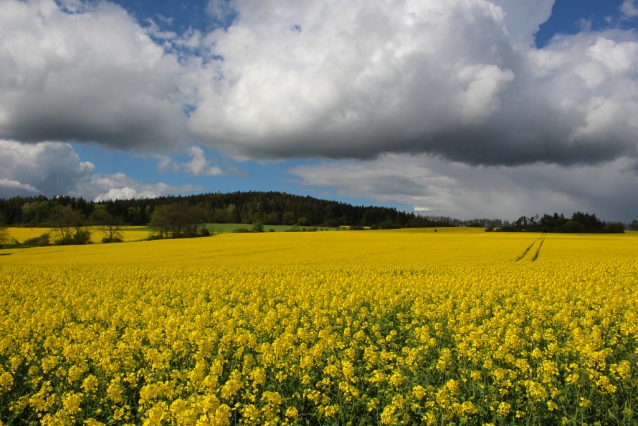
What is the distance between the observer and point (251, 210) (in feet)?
404

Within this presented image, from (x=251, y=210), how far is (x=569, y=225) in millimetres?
83711

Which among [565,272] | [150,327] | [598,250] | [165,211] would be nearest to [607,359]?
[150,327]

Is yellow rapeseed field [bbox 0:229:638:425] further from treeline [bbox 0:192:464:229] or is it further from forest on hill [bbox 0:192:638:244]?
treeline [bbox 0:192:464:229]

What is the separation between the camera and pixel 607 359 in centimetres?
742

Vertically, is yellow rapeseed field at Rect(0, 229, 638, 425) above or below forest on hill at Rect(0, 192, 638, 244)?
below

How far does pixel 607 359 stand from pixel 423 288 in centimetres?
674

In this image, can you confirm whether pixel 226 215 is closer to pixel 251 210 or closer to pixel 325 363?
pixel 251 210

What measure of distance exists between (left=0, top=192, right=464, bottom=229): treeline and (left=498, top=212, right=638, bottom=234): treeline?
23.1 metres

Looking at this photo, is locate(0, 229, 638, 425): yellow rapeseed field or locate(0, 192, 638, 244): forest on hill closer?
locate(0, 229, 638, 425): yellow rapeseed field

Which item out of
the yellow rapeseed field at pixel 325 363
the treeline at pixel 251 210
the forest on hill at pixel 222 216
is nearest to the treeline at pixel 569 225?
the forest on hill at pixel 222 216

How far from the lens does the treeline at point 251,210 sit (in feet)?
331

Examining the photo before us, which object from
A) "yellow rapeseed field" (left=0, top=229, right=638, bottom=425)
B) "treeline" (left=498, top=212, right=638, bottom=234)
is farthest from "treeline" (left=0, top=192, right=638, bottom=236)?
"yellow rapeseed field" (left=0, top=229, right=638, bottom=425)

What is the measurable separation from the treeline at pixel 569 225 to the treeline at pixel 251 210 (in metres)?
23.1

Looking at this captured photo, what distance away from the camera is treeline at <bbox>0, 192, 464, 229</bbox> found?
10088 centimetres
